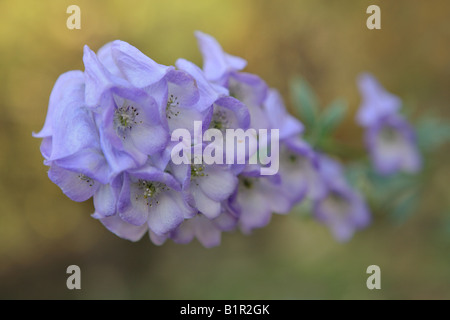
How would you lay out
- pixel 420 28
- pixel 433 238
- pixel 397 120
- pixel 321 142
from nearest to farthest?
pixel 321 142, pixel 397 120, pixel 433 238, pixel 420 28

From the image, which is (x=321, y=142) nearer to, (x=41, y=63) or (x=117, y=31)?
(x=117, y=31)

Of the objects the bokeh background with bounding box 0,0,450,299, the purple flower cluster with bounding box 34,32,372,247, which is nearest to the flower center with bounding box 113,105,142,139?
the purple flower cluster with bounding box 34,32,372,247

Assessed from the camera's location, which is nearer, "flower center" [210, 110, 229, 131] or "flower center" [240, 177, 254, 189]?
"flower center" [210, 110, 229, 131]

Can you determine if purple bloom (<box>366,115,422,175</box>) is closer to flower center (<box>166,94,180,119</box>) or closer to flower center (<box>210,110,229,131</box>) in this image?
flower center (<box>210,110,229,131</box>)

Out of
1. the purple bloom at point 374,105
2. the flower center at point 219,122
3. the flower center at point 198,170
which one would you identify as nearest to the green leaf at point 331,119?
the purple bloom at point 374,105

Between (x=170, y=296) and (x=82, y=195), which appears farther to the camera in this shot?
(x=170, y=296)

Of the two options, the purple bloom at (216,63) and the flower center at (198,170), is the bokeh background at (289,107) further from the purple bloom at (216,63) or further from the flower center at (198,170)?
the flower center at (198,170)

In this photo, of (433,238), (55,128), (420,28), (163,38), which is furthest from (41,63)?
(433,238)

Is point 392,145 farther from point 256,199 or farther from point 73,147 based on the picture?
point 73,147
